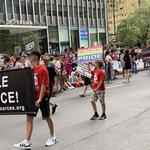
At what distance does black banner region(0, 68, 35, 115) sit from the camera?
8367mm

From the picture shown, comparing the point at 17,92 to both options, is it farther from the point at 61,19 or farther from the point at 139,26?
the point at 139,26

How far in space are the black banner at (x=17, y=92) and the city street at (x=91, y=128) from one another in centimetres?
87

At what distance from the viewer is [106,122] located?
11.2 m

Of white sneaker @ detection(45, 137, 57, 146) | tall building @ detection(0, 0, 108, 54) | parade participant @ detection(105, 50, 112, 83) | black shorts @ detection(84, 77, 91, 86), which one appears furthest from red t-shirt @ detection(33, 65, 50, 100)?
tall building @ detection(0, 0, 108, 54)

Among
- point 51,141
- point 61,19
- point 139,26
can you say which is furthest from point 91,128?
point 139,26

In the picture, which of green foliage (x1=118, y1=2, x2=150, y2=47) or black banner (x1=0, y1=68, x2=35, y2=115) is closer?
black banner (x1=0, y1=68, x2=35, y2=115)

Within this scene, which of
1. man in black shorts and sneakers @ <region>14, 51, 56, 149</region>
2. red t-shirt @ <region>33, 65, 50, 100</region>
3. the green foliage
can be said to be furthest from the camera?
the green foliage

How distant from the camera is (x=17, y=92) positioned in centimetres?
845

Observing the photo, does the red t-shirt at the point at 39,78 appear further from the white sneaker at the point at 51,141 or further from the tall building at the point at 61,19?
the tall building at the point at 61,19

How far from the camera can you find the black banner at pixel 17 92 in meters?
8.37

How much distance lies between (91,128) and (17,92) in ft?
8.50

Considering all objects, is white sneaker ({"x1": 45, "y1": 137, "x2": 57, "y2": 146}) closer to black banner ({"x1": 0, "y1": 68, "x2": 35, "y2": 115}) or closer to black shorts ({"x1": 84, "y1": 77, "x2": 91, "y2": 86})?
black banner ({"x1": 0, "y1": 68, "x2": 35, "y2": 115})

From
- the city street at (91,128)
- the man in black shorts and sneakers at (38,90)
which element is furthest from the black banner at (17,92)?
the city street at (91,128)

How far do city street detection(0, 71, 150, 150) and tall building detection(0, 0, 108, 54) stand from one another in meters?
39.6
